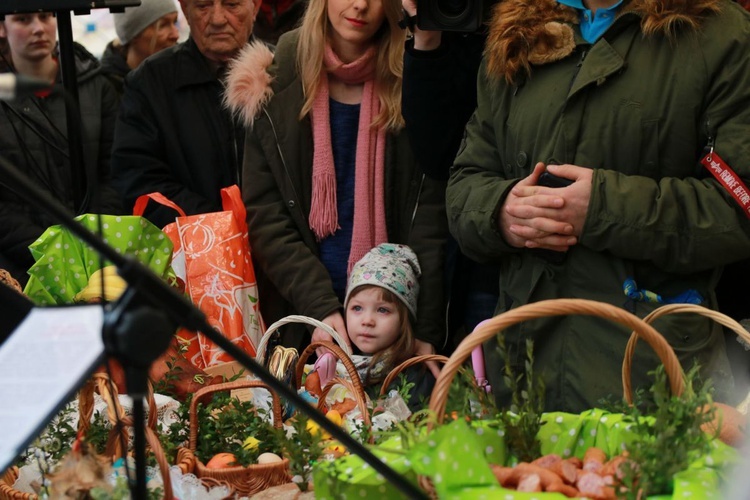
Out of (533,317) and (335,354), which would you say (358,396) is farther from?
(533,317)

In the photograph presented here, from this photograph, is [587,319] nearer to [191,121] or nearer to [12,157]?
[191,121]

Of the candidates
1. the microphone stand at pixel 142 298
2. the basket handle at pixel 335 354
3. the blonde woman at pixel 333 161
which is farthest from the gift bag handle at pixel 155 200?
the microphone stand at pixel 142 298

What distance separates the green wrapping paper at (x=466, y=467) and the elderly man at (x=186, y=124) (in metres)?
1.92

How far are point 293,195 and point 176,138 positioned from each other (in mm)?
517

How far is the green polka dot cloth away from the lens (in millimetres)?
2855

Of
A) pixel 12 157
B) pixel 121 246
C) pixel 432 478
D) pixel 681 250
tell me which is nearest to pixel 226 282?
pixel 121 246

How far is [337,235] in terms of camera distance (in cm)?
319

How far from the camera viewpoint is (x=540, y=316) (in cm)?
154

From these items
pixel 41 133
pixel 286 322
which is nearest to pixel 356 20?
pixel 286 322

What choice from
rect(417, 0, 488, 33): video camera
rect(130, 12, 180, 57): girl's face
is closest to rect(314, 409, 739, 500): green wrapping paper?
rect(417, 0, 488, 33): video camera

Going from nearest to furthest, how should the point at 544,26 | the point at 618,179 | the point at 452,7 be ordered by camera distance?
the point at 618,179
the point at 544,26
the point at 452,7

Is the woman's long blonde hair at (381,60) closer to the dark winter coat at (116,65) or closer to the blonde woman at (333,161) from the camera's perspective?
the blonde woman at (333,161)

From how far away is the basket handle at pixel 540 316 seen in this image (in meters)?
1.50

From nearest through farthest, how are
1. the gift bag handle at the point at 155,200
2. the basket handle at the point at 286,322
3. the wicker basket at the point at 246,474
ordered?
the wicker basket at the point at 246,474, the basket handle at the point at 286,322, the gift bag handle at the point at 155,200
